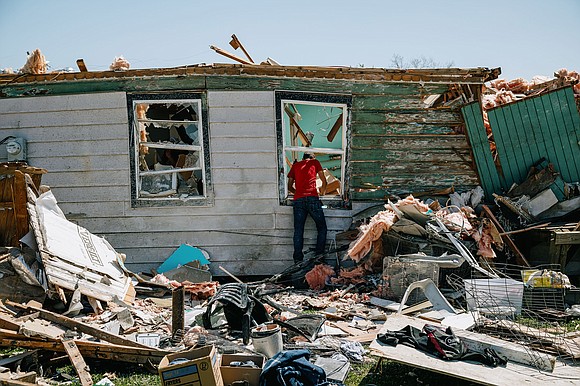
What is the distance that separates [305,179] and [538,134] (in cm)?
A: 422

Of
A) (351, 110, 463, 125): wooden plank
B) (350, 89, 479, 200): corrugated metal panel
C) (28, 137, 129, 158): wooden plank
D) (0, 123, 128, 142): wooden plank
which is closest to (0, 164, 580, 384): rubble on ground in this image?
(350, 89, 479, 200): corrugated metal panel

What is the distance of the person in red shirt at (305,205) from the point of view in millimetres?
10000

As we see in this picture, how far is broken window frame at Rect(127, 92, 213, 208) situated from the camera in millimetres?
10125

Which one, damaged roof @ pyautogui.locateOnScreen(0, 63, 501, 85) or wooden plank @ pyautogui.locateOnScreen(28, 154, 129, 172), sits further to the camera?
wooden plank @ pyautogui.locateOnScreen(28, 154, 129, 172)

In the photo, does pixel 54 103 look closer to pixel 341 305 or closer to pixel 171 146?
pixel 171 146

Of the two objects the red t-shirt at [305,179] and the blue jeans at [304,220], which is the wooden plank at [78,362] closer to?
the blue jeans at [304,220]

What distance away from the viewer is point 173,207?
33.7 ft

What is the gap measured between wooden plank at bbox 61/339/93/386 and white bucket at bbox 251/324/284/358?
5.35ft

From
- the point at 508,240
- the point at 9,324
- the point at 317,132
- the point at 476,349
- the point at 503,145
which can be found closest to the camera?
the point at 476,349

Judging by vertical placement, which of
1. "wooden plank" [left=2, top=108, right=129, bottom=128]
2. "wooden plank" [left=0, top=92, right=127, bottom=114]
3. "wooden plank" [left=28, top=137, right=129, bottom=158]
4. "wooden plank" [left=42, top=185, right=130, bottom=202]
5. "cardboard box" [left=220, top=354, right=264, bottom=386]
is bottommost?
"cardboard box" [left=220, top=354, right=264, bottom=386]

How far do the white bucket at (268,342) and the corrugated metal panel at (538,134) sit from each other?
614 centimetres

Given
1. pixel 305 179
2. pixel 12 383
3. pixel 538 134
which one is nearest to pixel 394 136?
pixel 305 179

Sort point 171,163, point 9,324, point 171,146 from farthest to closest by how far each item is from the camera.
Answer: point 171,163 < point 171,146 < point 9,324

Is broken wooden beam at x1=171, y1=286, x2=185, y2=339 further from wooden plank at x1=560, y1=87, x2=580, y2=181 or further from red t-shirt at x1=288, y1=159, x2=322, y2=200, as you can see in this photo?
wooden plank at x1=560, y1=87, x2=580, y2=181
